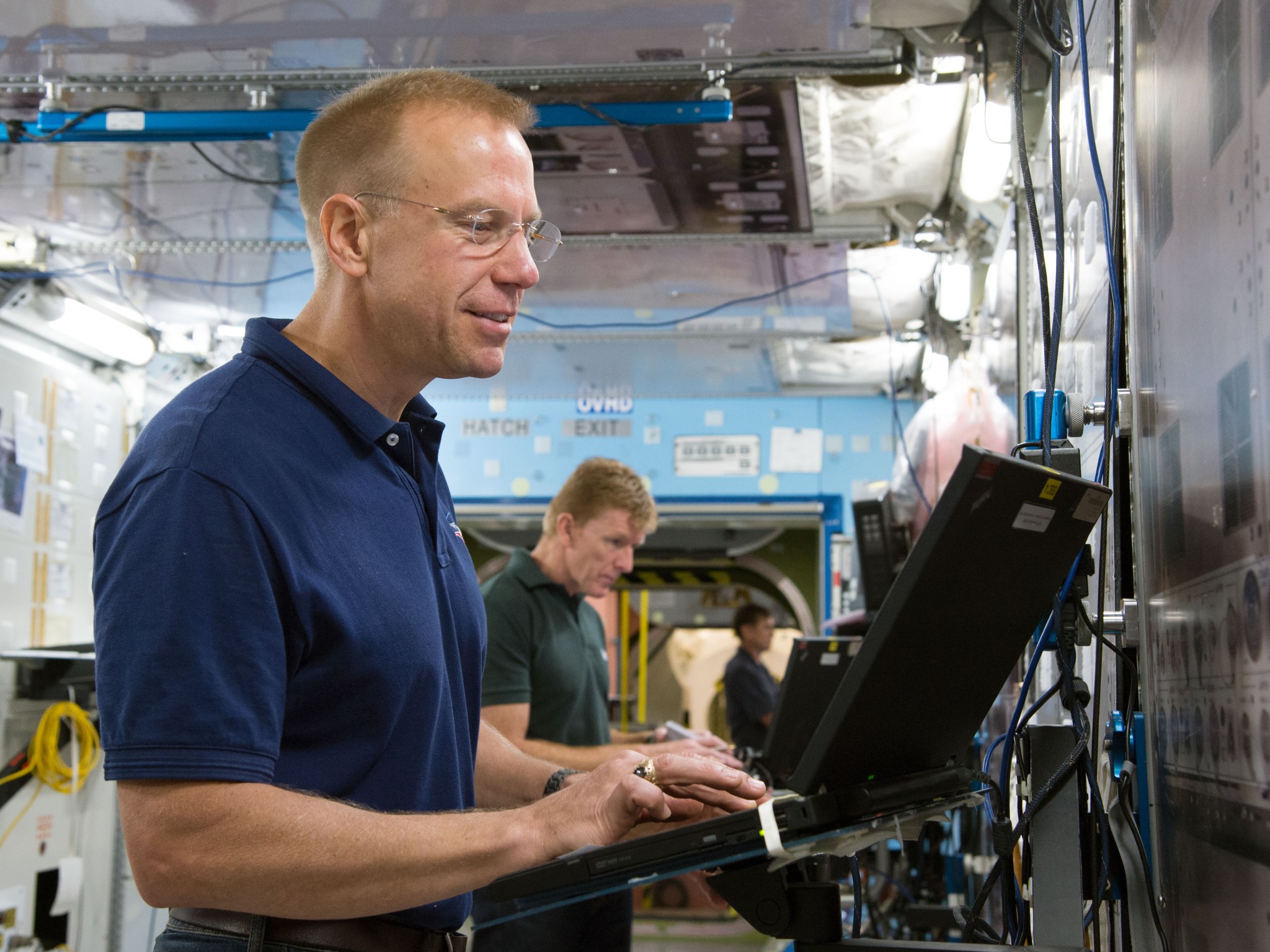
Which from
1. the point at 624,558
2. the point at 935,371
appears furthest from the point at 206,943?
the point at 935,371

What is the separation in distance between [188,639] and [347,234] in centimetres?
61

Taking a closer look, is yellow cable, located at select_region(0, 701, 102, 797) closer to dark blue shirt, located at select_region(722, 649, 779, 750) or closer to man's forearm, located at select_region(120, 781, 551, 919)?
dark blue shirt, located at select_region(722, 649, 779, 750)

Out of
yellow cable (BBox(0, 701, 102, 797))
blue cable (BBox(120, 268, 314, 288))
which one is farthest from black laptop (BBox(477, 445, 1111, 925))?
yellow cable (BBox(0, 701, 102, 797))

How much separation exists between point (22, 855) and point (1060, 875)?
4.41 m

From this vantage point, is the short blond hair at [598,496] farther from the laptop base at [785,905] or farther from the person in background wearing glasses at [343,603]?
the laptop base at [785,905]

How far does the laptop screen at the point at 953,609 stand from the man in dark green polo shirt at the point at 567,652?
1.42m

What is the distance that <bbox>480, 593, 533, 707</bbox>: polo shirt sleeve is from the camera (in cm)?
307

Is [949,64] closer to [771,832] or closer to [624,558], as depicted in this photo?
[624,558]

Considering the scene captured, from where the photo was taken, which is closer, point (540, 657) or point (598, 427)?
point (540, 657)

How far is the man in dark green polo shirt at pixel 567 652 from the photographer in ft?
9.41

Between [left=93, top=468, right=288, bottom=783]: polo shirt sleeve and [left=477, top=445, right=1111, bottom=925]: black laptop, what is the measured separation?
31 cm

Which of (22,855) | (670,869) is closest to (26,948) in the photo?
(22,855)

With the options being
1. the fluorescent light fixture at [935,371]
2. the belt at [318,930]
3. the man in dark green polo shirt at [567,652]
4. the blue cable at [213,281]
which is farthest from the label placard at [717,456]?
the belt at [318,930]

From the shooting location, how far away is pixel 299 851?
1137mm
